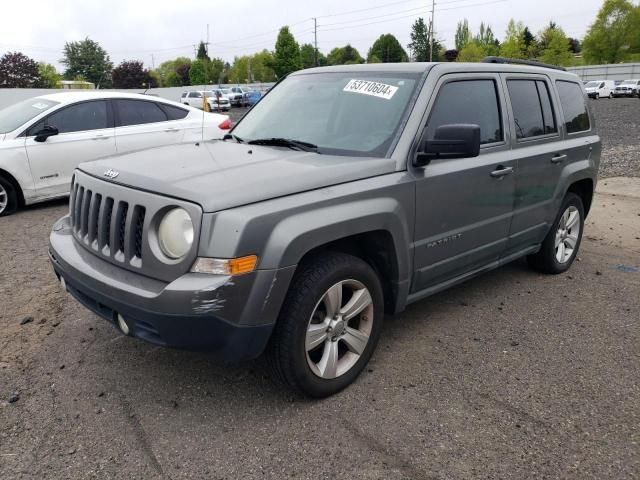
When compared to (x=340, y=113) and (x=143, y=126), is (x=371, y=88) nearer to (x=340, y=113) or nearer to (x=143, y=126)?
(x=340, y=113)

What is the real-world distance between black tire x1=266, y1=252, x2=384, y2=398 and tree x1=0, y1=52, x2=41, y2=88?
71.7 m

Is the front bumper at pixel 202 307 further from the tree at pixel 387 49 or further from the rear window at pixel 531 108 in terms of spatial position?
the tree at pixel 387 49

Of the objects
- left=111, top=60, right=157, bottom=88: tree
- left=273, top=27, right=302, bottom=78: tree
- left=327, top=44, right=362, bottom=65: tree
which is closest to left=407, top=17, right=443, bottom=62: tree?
left=327, top=44, right=362, bottom=65: tree

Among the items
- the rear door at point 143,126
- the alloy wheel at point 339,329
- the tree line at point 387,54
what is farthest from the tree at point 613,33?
the alloy wheel at point 339,329

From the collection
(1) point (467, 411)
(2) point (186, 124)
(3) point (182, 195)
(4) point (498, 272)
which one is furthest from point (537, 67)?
(2) point (186, 124)

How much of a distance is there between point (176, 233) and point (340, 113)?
153cm

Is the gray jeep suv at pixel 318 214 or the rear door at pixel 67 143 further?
the rear door at pixel 67 143

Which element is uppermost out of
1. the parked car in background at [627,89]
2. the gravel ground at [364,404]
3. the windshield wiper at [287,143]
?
the windshield wiper at [287,143]

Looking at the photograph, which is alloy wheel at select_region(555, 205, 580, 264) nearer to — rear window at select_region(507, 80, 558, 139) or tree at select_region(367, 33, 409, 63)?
rear window at select_region(507, 80, 558, 139)

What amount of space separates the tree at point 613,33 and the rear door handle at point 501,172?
3211 inches

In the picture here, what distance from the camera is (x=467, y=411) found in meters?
3.08

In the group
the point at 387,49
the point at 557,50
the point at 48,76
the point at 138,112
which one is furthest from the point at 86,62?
the point at 138,112

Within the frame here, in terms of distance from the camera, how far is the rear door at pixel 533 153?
170 inches

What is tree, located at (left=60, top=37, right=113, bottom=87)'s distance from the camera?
91.8m
